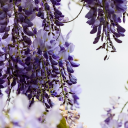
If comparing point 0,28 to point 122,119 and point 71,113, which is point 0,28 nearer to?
point 71,113

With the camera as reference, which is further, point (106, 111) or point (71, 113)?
point (71, 113)

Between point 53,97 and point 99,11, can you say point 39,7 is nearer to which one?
point 99,11

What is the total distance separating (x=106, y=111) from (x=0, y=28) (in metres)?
0.56

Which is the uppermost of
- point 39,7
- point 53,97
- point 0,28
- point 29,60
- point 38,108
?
point 39,7

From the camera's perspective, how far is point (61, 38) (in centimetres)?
118

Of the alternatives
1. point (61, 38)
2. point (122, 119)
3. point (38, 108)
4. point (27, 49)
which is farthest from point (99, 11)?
point (38, 108)

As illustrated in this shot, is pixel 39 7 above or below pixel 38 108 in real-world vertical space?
above

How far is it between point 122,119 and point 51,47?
0.44 m

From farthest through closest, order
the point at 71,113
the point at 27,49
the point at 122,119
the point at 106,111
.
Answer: the point at 71,113
the point at 27,49
the point at 106,111
the point at 122,119

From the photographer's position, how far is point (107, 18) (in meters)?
1.03

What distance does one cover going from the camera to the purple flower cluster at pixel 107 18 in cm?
99

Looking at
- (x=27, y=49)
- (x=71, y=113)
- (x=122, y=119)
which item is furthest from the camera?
(x=71, y=113)

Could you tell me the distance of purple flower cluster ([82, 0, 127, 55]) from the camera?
0.99 m

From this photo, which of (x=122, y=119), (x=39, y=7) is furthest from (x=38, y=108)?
(x=39, y=7)
